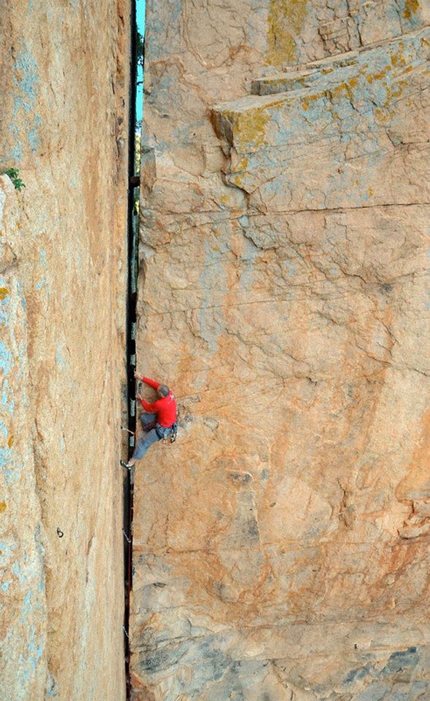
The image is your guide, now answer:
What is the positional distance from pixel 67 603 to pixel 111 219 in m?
2.50

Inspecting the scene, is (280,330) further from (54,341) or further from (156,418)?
(54,341)

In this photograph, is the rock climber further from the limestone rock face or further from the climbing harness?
the limestone rock face

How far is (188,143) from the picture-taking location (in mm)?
4734

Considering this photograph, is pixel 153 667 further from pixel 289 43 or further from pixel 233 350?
pixel 289 43

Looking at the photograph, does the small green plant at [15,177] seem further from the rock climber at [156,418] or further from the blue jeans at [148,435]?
the blue jeans at [148,435]

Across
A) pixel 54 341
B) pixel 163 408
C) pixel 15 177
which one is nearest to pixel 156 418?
pixel 163 408

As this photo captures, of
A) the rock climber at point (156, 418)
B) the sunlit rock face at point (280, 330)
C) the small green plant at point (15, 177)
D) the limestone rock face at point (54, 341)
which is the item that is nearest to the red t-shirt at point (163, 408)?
the rock climber at point (156, 418)

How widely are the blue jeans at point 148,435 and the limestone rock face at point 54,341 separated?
1114 millimetres

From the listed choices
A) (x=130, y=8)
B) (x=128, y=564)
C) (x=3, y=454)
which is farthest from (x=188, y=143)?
(x=128, y=564)

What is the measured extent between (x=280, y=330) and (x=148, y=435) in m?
1.42

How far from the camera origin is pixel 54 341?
2.55 metres

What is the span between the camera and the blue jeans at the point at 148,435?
5113 millimetres

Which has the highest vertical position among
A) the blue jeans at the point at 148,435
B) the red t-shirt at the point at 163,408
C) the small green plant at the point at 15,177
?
the small green plant at the point at 15,177

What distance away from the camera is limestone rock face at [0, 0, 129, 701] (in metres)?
2.09
